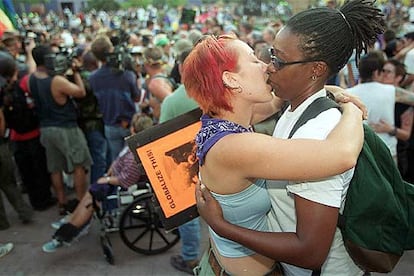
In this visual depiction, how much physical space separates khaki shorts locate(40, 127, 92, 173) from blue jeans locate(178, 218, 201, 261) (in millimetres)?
1570

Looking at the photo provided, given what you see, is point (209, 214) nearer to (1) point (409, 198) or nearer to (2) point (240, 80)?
(2) point (240, 80)

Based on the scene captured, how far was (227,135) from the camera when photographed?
1.34 m

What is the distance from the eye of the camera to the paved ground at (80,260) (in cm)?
354

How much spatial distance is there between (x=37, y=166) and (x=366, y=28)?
4062 millimetres

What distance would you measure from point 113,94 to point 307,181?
342 cm

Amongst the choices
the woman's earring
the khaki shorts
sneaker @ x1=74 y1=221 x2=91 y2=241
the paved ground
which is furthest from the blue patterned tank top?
the khaki shorts

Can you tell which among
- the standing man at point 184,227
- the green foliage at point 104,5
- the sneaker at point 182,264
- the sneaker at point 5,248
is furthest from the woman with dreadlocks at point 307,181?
the green foliage at point 104,5

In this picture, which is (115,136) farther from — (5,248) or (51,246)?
(5,248)

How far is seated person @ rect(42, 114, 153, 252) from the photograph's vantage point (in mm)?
3480

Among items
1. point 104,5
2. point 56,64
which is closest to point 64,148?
point 56,64

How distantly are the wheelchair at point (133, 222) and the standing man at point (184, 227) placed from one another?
277 millimetres

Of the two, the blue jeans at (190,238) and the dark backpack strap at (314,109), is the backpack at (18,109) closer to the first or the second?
the blue jeans at (190,238)

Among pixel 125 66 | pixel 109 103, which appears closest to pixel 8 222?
pixel 109 103

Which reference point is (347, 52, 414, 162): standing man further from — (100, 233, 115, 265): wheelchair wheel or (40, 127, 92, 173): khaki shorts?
(40, 127, 92, 173): khaki shorts
